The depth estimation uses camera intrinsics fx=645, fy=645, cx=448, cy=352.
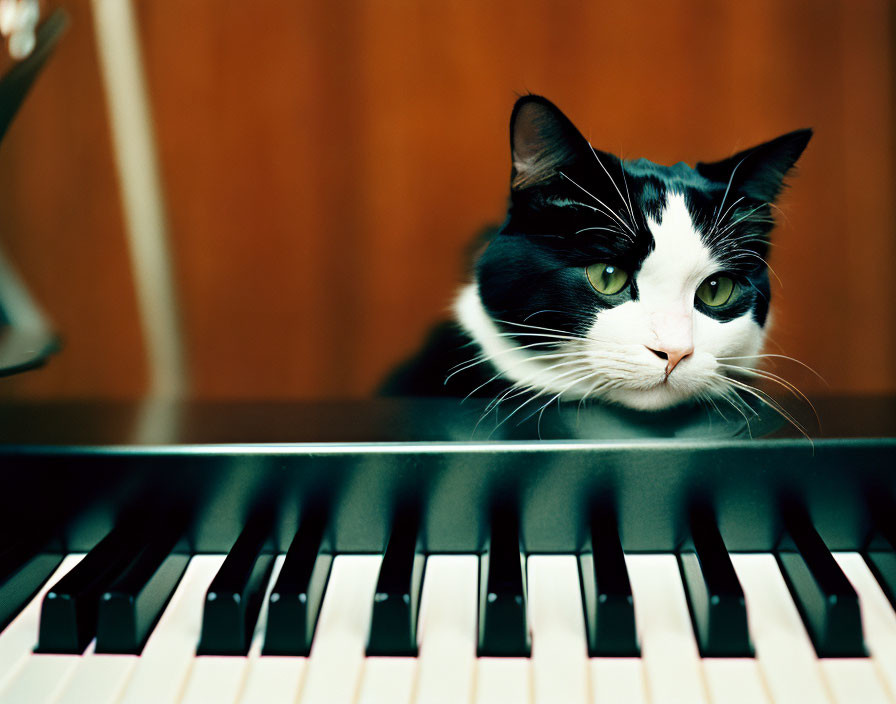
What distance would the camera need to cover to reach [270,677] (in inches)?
15.7

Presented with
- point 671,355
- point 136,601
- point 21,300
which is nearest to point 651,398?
point 671,355

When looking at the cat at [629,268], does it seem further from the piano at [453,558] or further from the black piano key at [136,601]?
the black piano key at [136,601]

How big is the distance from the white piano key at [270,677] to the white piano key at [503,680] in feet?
0.37

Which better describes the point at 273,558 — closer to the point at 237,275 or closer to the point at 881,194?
the point at 237,275

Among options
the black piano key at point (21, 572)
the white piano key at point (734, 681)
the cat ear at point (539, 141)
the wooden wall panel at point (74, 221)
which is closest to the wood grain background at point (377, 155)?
the wooden wall panel at point (74, 221)

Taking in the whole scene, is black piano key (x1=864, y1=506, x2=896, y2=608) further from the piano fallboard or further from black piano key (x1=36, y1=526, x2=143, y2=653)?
black piano key (x1=36, y1=526, x2=143, y2=653)

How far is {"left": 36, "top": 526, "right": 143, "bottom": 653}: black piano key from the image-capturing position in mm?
417

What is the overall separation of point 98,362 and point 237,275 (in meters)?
0.19

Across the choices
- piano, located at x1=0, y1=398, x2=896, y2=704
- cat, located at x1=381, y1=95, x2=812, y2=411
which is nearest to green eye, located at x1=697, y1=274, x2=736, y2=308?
cat, located at x1=381, y1=95, x2=812, y2=411

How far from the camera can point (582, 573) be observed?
471 millimetres

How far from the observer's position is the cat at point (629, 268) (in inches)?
21.0

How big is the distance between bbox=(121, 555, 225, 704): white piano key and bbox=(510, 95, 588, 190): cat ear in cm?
41

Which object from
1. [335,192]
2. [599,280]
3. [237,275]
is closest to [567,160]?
[599,280]

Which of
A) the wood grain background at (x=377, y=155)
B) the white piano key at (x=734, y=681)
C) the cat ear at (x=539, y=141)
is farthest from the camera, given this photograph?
the wood grain background at (x=377, y=155)
